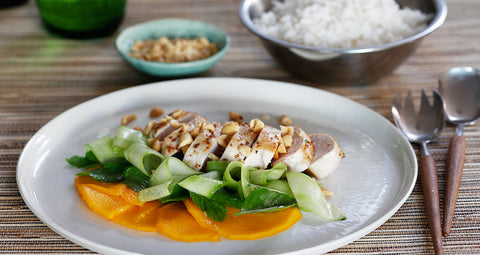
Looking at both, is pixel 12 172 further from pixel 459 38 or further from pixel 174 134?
pixel 459 38

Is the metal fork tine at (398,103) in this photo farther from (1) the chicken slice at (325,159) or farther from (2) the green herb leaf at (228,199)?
(2) the green herb leaf at (228,199)

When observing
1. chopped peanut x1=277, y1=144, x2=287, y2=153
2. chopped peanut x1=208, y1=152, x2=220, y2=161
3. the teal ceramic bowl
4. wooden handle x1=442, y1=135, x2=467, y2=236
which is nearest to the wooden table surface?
wooden handle x1=442, y1=135, x2=467, y2=236

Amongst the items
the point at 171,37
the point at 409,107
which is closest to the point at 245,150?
the point at 409,107

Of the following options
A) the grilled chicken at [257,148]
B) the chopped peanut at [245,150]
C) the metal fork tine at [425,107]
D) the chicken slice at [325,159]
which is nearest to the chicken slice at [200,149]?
the grilled chicken at [257,148]

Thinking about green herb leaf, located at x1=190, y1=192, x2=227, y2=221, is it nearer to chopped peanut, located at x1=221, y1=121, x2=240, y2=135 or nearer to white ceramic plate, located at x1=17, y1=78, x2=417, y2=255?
white ceramic plate, located at x1=17, y1=78, x2=417, y2=255

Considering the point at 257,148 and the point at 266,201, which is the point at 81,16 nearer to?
the point at 257,148
